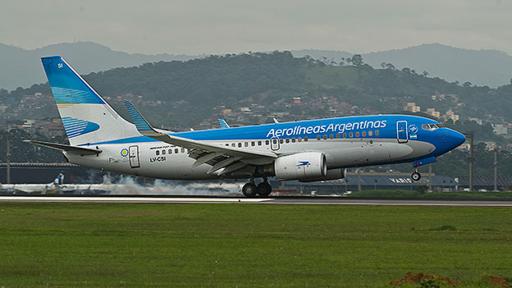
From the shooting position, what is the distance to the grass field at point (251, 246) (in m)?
25.8

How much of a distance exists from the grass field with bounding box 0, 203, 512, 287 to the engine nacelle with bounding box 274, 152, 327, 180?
9.23 metres

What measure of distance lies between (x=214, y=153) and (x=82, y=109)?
28.2ft

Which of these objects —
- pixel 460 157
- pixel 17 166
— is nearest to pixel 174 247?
pixel 17 166

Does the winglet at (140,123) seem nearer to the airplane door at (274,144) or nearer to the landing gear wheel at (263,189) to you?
the airplane door at (274,144)

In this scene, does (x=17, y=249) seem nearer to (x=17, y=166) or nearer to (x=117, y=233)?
(x=117, y=233)

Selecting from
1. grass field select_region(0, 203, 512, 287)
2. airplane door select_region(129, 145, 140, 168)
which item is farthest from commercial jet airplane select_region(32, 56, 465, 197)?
grass field select_region(0, 203, 512, 287)

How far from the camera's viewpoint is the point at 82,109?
64.2 m

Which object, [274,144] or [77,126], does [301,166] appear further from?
[77,126]

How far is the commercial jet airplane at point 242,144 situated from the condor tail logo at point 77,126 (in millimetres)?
52

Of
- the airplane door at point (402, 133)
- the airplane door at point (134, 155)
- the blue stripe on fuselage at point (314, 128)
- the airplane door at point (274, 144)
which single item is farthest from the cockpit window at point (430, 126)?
the airplane door at point (134, 155)

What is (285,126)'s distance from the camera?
60.4 metres

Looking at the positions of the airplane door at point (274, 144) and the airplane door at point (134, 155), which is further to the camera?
the airplane door at point (134, 155)

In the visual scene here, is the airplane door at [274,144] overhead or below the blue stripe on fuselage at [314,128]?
below

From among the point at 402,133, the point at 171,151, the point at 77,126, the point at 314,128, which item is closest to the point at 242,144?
the point at 314,128
